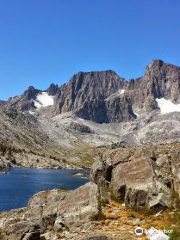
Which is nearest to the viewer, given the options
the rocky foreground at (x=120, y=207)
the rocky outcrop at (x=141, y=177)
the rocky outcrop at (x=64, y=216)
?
the rocky foreground at (x=120, y=207)

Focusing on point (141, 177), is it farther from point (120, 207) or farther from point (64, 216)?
point (64, 216)

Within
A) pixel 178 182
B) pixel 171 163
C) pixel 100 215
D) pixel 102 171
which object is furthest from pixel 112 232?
pixel 102 171

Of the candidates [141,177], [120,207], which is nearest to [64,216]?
[120,207]

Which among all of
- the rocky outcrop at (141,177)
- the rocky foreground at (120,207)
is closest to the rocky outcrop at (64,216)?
the rocky foreground at (120,207)

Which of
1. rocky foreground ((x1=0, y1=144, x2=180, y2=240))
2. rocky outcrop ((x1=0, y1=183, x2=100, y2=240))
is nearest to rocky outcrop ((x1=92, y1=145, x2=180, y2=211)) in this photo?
rocky foreground ((x1=0, y1=144, x2=180, y2=240))

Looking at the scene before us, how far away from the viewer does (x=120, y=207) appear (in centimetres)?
2858

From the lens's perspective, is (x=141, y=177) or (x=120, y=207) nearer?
(x=120, y=207)

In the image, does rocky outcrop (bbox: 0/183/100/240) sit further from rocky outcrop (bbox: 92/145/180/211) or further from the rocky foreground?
rocky outcrop (bbox: 92/145/180/211)

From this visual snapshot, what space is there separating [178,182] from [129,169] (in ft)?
15.2

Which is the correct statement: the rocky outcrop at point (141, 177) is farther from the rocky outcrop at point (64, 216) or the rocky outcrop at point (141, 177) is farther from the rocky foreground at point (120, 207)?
the rocky outcrop at point (64, 216)

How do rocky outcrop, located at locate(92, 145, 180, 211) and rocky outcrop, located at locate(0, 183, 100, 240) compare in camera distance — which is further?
rocky outcrop, located at locate(92, 145, 180, 211)

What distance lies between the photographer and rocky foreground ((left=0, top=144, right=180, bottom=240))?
80.9ft

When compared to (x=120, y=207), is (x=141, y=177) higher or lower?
higher

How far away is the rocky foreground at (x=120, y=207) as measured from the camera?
80.9ft
